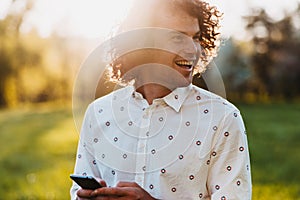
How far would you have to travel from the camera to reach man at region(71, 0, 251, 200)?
2.07 meters

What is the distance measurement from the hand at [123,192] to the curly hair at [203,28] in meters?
0.45

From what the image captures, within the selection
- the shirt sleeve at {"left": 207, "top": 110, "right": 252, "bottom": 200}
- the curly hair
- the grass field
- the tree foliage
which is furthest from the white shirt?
the tree foliage

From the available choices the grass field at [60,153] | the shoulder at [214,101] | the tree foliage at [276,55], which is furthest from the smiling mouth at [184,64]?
the tree foliage at [276,55]

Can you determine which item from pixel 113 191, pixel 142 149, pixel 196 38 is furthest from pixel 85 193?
pixel 196 38

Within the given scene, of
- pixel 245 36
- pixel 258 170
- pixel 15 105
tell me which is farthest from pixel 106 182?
pixel 245 36

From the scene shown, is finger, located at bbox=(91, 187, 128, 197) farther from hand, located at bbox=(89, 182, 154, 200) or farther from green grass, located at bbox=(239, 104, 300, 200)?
green grass, located at bbox=(239, 104, 300, 200)

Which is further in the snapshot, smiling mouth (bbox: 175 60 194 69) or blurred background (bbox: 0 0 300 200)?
blurred background (bbox: 0 0 300 200)

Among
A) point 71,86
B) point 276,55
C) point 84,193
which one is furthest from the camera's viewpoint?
point 276,55

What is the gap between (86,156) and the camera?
7.62 ft

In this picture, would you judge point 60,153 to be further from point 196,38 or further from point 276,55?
point 276,55

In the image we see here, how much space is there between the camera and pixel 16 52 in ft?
55.2

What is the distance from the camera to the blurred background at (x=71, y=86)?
6863 millimetres

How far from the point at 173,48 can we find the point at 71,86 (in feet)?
50.4

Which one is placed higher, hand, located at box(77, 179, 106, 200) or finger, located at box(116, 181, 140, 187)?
finger, located at box(116, 181, 140, 187)
